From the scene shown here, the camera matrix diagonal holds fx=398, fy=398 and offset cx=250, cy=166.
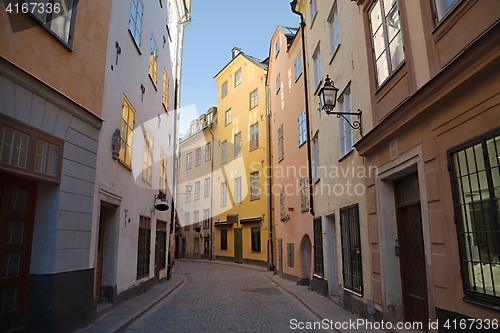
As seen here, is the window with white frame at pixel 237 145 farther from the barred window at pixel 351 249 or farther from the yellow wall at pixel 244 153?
the barred window at pixel 351 249

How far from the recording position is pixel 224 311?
9.84 metres

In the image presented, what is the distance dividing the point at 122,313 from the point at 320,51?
9.53 m

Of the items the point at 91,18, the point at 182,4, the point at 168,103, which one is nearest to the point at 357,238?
the point at 91,18

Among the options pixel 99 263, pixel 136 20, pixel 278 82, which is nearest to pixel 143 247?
pixel 99 263

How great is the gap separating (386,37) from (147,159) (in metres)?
8.80

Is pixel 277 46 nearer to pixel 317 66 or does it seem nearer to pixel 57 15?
pixel 317 66

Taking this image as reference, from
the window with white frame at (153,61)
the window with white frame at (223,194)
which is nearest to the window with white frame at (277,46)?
the window with white frame at (153,61)

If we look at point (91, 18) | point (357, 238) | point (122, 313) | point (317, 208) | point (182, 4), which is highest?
point (182, 4)

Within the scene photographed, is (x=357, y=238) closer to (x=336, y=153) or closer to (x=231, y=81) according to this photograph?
(x=336, y=153)

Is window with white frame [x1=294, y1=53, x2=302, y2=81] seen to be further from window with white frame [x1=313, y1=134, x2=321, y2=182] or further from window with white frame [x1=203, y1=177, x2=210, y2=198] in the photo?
window with white frame [x1=203, y1=177, x2=210, y2=198]

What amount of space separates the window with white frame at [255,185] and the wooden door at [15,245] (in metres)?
20.3

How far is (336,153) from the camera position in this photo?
10.7 metres

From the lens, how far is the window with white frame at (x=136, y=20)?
10742mm

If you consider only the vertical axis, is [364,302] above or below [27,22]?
below
